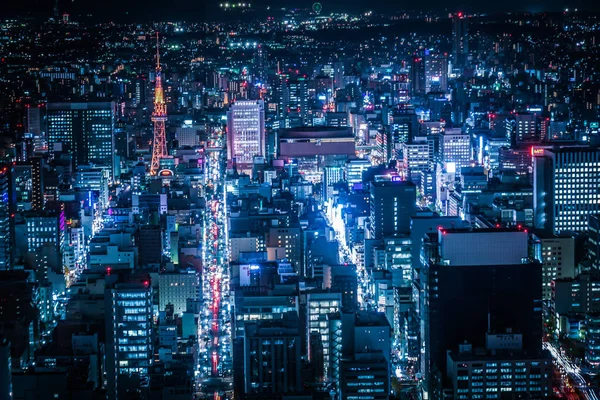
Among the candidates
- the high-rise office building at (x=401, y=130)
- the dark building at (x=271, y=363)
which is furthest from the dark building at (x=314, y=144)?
the dark building at (x=271, y=363)

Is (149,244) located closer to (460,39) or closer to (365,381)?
(365,381)

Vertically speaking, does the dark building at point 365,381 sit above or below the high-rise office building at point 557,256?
below

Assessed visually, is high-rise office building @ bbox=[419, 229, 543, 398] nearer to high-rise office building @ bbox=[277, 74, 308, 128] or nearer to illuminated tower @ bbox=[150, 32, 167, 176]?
illuminated tower @ bbox=[150, 32, 167, 176]

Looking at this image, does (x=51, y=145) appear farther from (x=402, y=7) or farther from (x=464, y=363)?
(x=464, y=363)

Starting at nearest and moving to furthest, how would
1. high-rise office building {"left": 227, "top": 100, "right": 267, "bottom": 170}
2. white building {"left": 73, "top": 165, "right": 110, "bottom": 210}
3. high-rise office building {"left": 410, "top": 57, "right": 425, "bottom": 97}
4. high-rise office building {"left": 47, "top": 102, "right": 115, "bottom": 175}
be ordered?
white building {"left": 73, "top": 165, "right": 110, "bottom": 210}, high-rise office building {"left": 47, "top": 102, "right": 115, "bottom": 175}, high-rise office building {"left": 227, "top": 100, "right": 267, "bottom": 170}, high-rise office building {"left": 410, "top": 57, "right": 425, "bottom": 97}

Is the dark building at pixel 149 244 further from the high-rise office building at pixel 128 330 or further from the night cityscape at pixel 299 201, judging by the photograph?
the high-rise office building at pixel 128 330

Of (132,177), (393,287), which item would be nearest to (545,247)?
(393,287)

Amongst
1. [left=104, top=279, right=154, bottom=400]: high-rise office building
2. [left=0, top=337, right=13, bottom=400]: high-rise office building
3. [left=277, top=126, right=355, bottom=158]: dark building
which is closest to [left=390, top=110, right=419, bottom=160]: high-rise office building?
[left=277, top=126, right=355, bottom=158]: dark building
